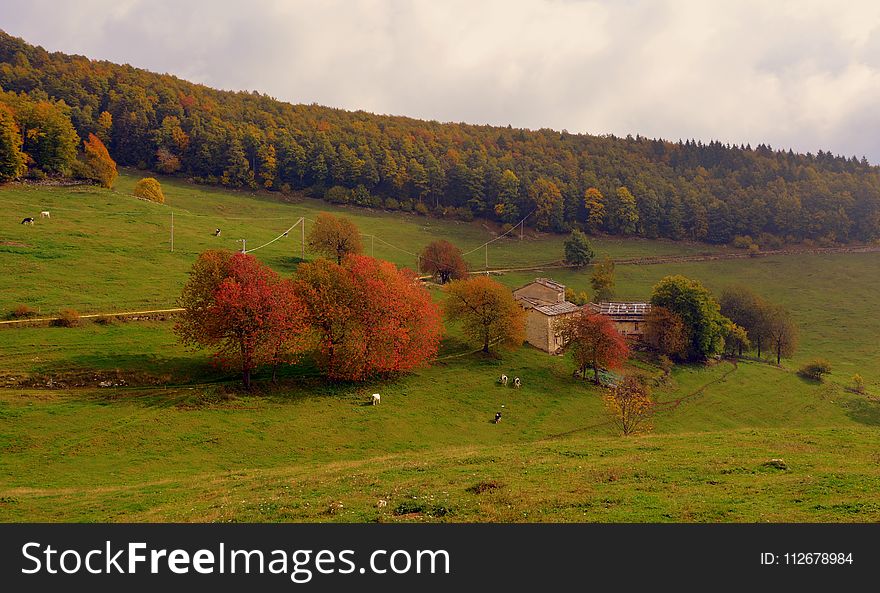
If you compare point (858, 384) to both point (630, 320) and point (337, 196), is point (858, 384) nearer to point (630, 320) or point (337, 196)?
point (630, 320)

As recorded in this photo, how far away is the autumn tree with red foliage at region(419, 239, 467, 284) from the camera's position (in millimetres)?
114938

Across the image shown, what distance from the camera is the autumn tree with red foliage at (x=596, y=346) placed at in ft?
260

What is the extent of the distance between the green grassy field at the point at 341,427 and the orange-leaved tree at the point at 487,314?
8.88 feet

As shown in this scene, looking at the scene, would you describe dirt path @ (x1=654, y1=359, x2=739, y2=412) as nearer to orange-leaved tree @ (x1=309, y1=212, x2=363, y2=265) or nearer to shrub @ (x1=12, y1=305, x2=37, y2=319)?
orange-leaved tree @ (x1=309, y1=212, x2=363, y2=265)

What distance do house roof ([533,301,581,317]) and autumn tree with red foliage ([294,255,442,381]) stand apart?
852 inches

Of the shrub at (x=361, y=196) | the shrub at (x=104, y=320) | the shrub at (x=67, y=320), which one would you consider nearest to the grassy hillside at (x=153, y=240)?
the shrub at (x=104, y=320)

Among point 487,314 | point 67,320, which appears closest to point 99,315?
point 67,320

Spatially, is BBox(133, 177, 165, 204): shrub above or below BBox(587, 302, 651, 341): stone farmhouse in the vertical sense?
above

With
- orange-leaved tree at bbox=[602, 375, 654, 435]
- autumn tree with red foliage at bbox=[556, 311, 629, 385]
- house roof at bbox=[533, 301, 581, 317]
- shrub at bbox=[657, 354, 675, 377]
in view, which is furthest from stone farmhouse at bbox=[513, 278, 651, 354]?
orange-leaved tree at bbox=[602, 375, 654, 435]

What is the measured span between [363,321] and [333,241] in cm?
4533

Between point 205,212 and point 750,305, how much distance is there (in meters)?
107

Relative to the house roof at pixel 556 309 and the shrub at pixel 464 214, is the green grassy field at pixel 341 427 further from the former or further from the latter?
the shrub at pixel 464 214
